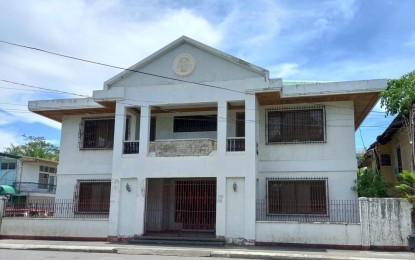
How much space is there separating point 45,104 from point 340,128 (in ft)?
41.9

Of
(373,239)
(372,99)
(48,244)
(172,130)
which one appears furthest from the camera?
(172,130)

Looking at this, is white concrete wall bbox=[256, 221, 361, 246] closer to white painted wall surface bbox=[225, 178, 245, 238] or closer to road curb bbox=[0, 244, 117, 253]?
white painted wall surface bbox=[225, 178, 245, 238]

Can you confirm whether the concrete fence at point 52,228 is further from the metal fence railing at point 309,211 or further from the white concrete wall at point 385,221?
the white concrete wall at point 385,221

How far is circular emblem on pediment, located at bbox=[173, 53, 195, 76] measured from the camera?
1673cm

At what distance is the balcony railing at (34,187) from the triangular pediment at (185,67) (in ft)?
67.4

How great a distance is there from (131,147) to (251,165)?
16.5ft

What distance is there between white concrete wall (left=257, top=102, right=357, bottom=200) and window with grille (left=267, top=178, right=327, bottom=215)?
24 centimetres

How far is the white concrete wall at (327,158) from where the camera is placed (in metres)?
16.1

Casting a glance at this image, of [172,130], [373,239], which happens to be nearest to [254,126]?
[172,130]

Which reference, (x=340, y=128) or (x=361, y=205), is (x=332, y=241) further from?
(x=340, y=128)

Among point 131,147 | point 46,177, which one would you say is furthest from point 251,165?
point 46,177

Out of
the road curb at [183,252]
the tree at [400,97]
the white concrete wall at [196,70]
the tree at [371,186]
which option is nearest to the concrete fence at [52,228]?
the road curb at [183,252]

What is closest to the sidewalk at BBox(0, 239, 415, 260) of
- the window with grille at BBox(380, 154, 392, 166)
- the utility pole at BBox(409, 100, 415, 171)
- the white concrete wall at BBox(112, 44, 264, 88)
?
the utility pole at BBox(409, 100, 415, 171)

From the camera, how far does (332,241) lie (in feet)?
46.6
